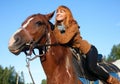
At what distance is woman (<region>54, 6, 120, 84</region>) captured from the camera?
7.61m

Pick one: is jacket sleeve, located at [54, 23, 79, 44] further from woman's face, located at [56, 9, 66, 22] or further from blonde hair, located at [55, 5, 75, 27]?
woman's face, located at [56, 9, 66, 22]

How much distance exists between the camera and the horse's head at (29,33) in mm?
7127

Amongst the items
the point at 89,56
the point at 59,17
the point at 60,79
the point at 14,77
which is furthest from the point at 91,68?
the point at 14,77

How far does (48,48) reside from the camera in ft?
25.0

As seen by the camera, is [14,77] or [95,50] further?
[14,77]

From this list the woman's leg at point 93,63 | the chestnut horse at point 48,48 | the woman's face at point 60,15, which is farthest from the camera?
the woman's face at point 60,15

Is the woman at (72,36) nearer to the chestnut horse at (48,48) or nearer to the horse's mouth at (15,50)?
the chestnut horse at (48,48)

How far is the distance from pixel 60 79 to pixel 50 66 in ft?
1.21

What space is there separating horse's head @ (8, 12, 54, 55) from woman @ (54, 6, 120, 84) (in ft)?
0.90

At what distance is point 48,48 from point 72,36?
0.62 meters

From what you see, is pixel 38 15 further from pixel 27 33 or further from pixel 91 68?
pixel 91 68

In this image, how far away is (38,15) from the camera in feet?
25.6

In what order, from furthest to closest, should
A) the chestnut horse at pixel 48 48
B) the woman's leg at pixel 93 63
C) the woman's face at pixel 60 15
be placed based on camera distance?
the woman's face at pixel 60 15, the woman's leg at pixel 93 63, the chestnut horse at pixel 48 48

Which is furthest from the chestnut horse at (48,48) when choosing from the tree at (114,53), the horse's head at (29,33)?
the tree at (114,53)
